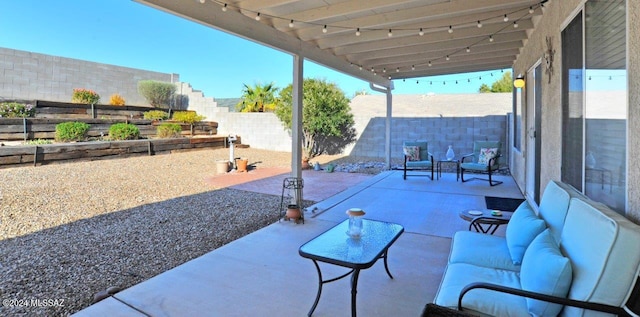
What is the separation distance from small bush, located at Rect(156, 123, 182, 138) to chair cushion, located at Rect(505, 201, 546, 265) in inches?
416

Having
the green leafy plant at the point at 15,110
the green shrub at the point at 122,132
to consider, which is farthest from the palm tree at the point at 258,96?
the green leafy plant at the point at 15,110

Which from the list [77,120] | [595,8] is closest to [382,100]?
[77,120]

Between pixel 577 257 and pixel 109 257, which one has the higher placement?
pixel 577 257

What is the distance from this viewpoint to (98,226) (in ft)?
13.0

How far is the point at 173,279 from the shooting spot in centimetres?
257

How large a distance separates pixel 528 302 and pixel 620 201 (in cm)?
106

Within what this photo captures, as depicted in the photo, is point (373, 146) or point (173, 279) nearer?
point (173, 279)

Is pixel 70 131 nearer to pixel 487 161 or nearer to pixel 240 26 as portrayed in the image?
pixel 240 26

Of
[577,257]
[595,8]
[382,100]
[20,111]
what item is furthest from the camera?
[382,100]

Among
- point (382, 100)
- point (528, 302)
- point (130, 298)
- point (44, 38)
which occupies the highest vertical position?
point (44, 38)

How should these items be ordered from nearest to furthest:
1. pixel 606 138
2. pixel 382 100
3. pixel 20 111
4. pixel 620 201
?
1. pixel 620 201
2. pixel 606 138
3. pixel 20 111
4. pixel 382 100

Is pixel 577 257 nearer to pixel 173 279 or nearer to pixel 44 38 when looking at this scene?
pixel 173 279

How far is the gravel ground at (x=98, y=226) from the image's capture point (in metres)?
2.56

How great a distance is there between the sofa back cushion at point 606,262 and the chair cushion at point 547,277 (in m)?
0.04
